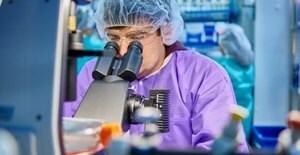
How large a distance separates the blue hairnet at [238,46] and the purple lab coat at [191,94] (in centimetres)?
178

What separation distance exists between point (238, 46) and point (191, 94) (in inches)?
77.2

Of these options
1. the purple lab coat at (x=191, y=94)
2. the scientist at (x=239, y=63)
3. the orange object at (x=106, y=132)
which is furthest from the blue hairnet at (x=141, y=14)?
the scientist at (x=239, y=63)

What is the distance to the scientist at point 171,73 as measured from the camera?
1556 mm

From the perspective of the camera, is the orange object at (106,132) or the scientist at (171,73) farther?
the scientist at (171,73)

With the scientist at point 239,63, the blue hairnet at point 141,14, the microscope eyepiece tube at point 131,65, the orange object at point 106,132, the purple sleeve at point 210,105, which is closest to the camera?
the orange object at point 106,132

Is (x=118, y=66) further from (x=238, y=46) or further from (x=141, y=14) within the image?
(x=238, y=46)

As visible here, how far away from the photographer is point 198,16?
3.60 metres

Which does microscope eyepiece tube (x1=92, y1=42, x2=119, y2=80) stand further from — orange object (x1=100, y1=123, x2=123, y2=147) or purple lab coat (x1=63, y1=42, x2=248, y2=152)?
purple lab coat (x1=63, y1=42, x2=248, y2=152)

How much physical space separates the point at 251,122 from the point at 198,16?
3.25 feet

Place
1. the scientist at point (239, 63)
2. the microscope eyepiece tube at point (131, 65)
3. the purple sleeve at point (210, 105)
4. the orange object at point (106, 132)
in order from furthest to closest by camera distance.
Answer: the scientist at point (239, 63)
the purple sleeve at point (210, 105)
the microscope eyepiece tube at point (131, 65)
the orange object at point (106, 132)

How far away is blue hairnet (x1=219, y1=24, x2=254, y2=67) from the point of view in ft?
11.3

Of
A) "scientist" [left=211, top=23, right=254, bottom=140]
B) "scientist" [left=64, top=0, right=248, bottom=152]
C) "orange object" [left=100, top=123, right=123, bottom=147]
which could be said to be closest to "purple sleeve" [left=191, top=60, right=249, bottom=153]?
"scientist" [left=64, top=0, right=248, bottom=152]

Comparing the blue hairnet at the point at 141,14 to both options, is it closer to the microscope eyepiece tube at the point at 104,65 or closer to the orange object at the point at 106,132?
the microscope eyepiece tube at the point at 104,65

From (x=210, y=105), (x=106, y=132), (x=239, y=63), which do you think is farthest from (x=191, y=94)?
(x=239, y=63)
